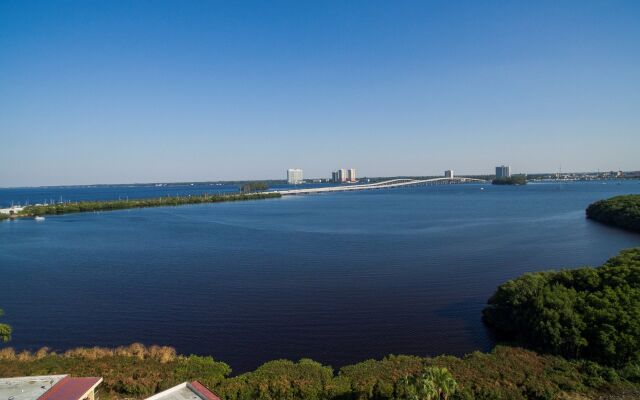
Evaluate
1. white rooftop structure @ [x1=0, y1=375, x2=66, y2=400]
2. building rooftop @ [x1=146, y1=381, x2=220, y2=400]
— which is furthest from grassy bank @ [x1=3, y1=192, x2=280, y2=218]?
building rooftop @ [x1=146, y1=381, x2=220, y2=400]

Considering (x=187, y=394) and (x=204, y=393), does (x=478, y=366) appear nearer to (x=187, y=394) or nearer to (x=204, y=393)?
(x=204, y=393)

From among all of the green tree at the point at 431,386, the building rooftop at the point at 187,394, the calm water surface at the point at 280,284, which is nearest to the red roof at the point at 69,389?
the building rooftop at the point at 187,394

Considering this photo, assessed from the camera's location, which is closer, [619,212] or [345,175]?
[619,212]

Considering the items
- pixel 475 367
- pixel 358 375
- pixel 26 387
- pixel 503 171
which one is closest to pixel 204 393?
pixel 26 387

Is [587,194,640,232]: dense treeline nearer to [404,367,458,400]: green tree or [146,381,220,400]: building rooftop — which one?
[404,367,458,400]: green tree

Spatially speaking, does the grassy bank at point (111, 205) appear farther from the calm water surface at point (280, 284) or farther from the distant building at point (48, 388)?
the distant building at point (48, 388)
